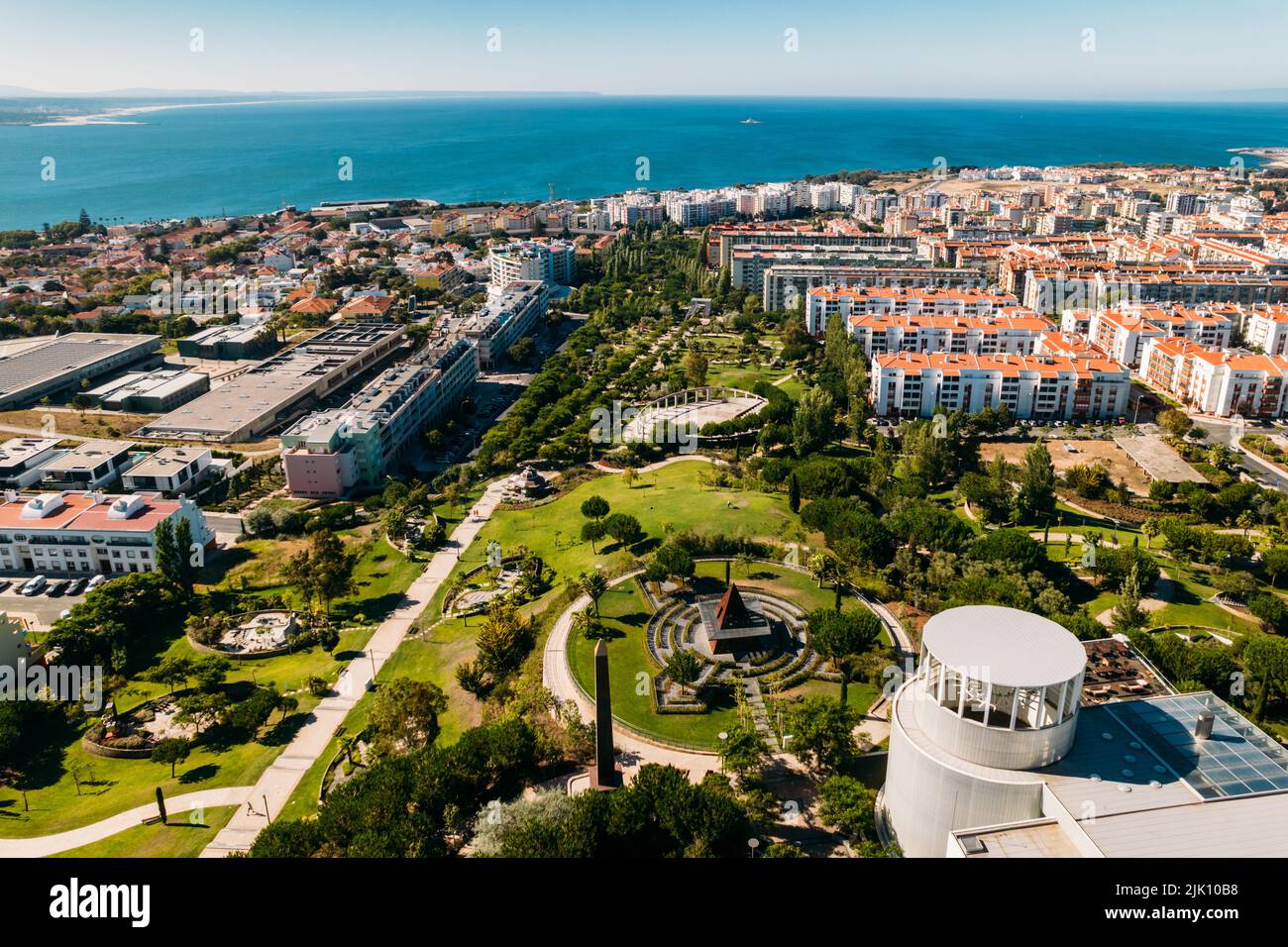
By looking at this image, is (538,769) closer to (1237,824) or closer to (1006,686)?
(1006,686)

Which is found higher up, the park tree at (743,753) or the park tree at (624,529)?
the park tree at (624,529)

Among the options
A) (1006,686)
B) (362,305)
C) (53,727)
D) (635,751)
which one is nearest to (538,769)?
(635,751)

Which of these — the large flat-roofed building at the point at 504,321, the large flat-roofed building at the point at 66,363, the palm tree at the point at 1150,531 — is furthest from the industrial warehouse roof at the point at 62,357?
the palm tree at the point at 1150,531

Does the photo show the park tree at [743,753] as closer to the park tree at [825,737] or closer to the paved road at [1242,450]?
the park tree at [825,737]

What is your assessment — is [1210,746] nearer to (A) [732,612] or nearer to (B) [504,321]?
(A) [732,612]

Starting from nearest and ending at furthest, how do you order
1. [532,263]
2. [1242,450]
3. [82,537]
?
[82,537] < [1242,450] < [532,263]

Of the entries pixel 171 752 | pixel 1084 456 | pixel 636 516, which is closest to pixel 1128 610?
pixel 1084 456

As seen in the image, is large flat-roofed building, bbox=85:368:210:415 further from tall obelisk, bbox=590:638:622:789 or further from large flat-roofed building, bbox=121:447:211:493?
tall obelisk, bbox=590:638:622:789
